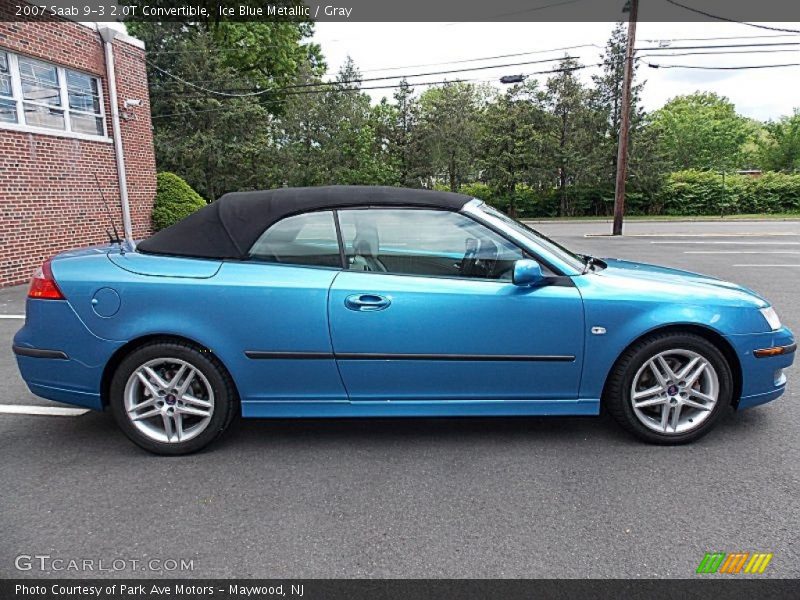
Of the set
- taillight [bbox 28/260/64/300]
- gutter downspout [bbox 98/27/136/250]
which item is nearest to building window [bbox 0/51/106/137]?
gutter downspout [bbox 98/27/136/250]

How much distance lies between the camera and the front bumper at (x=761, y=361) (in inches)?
123

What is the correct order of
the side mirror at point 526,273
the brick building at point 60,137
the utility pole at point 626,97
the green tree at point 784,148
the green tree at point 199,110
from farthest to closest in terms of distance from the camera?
the green tree at point 784,148 < the green tree at point 199,110 < the utility pole at point 626,97 < the brick building at point 60,137 < the side mirror at point 526,273

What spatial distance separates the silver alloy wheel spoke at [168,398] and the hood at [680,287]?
97.6 inches

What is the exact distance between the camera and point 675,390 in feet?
10.3

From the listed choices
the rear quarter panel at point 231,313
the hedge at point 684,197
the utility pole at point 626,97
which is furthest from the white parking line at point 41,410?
the hedge at point 684,197

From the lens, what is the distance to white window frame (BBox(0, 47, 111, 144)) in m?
9.38

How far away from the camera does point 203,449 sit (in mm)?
3158

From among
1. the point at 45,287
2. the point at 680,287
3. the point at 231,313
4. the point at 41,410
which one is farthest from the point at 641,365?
the point at 41,410

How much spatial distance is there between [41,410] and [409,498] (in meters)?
2.83

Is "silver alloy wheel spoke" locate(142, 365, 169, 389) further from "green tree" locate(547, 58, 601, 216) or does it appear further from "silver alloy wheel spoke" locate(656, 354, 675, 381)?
"green tree" locate(547, 58, 601, 216)

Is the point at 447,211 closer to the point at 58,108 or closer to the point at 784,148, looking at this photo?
the point at 58,108

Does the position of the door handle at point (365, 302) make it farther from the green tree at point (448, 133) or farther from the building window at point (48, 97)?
the green tree at point (448, 133)

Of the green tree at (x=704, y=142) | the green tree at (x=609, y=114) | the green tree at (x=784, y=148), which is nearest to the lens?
the green tree at (x=609, y=114)
